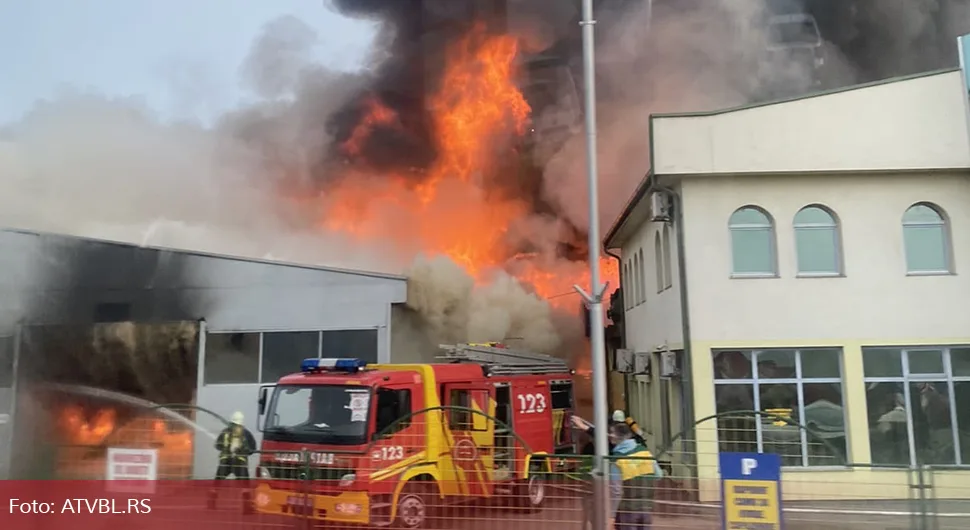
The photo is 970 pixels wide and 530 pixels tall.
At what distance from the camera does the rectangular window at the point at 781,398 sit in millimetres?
9016

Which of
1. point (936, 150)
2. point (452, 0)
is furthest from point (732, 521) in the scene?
point (452, 0)

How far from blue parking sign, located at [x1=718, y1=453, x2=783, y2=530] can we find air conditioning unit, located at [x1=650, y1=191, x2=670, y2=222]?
5.38 m

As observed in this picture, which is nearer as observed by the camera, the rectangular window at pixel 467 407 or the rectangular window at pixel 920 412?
the rectangular window at pixel 467 407

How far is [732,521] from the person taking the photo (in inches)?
189

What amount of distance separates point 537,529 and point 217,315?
831 cm

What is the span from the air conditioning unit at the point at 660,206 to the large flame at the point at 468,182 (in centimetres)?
610

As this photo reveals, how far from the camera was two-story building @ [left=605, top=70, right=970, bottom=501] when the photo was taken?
901cm

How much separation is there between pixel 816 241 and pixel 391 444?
6780 mm

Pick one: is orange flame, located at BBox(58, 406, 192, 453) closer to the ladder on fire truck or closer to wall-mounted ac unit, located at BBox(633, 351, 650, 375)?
the ladder on fire truck

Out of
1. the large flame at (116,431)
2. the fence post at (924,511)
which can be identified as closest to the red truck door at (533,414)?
the fence post at (924,511)

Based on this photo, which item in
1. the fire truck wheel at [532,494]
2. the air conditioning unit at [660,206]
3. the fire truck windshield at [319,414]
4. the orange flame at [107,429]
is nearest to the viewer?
the fire truck wheel at [532,494]

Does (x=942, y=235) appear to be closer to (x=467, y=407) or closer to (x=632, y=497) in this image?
(x=632, y=497)

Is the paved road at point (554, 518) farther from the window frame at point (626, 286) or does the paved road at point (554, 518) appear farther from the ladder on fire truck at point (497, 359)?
the window frame at point (626, 286)

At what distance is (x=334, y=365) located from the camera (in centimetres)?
747
